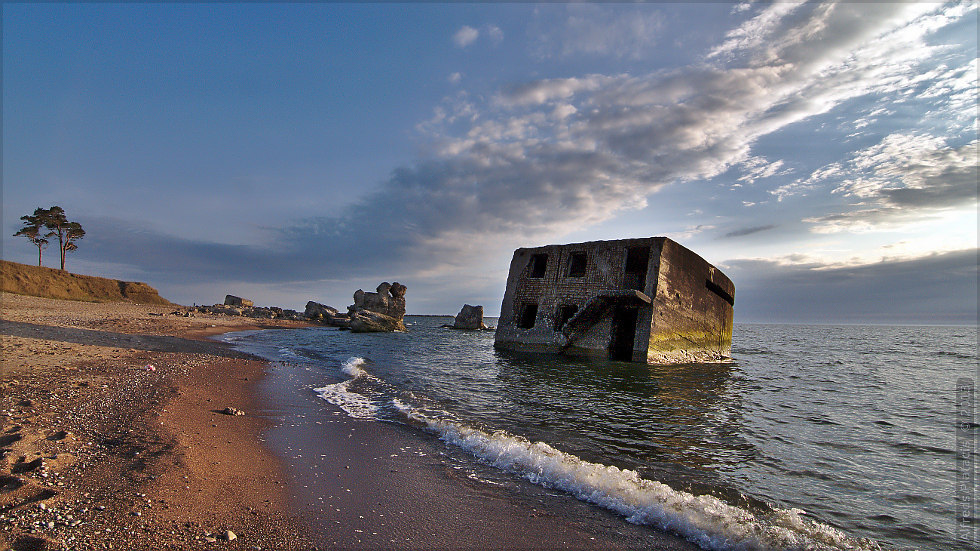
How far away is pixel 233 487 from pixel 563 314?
56.6 ft

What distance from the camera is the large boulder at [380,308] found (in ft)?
139

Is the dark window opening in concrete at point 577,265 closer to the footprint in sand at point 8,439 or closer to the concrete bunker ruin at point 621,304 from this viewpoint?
the concrete bunker ruin at point 621,304

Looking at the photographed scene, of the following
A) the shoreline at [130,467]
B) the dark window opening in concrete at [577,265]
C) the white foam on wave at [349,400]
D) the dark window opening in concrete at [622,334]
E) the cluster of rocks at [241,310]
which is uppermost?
the dark window opening in concrete at [577,265]

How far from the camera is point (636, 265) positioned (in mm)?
20281

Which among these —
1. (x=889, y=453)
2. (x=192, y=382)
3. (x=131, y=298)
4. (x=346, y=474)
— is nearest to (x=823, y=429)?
(x=889, y=453)

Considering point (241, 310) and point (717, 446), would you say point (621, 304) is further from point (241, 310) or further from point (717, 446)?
point (241, 310)

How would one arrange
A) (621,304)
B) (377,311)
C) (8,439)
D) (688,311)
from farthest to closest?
(377,311)
(688,311)
(621,304)
(8,439)

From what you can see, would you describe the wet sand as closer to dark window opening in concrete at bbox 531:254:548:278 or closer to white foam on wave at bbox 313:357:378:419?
white foam on wave at bbox 313:357:378:419

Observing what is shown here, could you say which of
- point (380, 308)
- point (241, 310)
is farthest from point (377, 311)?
point (241, 310)

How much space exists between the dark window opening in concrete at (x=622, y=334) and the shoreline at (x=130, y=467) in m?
14.6

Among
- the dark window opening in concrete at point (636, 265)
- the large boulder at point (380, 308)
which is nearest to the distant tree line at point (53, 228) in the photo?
the large boulder at point (380, 308)

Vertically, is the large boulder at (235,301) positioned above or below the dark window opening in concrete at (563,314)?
below

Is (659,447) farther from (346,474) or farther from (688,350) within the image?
(688,350)

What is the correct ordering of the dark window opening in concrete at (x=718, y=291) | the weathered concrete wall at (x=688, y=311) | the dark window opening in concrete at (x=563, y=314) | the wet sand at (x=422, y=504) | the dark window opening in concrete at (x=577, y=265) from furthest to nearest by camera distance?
the dark window opening in concrete at (x=577, y=265)
the dark window opening in concrete at (x=718, y=291)
the dark window opening in concrete at (x=563, y=314)
the weathered concrete wall at (x=688, y=311)
the wet sand at (x=422, y=504)
